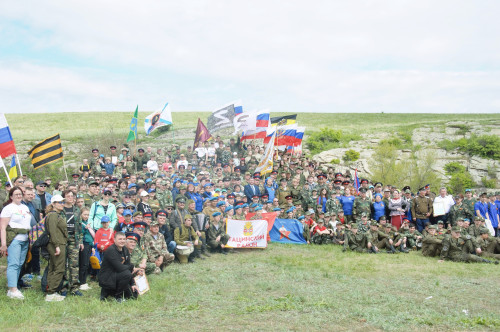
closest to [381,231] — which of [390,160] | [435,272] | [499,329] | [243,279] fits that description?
[435,272]

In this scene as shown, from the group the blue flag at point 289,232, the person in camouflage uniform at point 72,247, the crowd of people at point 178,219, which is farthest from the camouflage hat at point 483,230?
the person in camouflage uniform at point 72,247

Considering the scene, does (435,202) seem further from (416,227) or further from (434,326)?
(434,326)

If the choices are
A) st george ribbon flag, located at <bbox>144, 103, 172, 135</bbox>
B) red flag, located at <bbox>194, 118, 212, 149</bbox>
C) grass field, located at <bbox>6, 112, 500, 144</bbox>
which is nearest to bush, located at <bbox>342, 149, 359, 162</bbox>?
grass field, located at <bbox>6, 112, 500, 144</bbox>

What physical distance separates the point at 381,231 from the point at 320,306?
23.1ft

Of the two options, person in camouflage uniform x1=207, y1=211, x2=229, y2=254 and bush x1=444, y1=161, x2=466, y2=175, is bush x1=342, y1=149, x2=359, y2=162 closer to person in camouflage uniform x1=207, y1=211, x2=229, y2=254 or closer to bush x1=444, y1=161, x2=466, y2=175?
bush x1=444, y1=161, x2=466, y2=175

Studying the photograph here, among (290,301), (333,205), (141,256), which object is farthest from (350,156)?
(290,301)

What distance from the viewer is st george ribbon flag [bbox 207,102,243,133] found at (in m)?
21.4

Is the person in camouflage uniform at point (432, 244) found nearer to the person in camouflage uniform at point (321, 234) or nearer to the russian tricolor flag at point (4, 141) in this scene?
the person in camouflage uniform at point (321, 234)

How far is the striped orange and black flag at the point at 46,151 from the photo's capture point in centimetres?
1454

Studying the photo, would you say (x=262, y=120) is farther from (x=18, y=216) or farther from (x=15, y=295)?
(x=15, y=295)

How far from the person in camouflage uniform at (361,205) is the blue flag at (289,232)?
2.08 meters

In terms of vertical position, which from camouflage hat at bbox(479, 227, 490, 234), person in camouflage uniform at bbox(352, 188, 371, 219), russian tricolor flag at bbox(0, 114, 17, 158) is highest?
russian tricolor flag at bbox(0, 114, 17, 158)

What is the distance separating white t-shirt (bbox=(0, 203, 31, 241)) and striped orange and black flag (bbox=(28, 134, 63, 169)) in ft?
22.1

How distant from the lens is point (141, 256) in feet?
31.0
